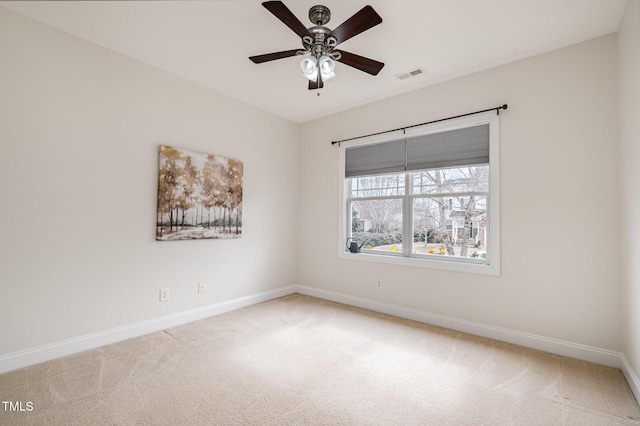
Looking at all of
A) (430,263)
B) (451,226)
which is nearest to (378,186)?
(451,226)

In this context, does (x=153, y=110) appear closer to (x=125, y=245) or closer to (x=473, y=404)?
(x=125, y=245)

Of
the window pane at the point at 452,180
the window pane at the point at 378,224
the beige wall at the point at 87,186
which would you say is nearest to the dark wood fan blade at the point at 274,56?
the beige wall at the point at 87,186

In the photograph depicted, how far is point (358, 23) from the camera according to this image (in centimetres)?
196

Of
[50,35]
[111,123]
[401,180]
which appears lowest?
[401,180]

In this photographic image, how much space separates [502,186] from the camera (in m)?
2.93

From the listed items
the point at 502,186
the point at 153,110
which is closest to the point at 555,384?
the point at 502,186

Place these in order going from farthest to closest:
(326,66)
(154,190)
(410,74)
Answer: (410,74) < (154,190) < (326,66)

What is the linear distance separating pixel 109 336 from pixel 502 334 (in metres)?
3.73

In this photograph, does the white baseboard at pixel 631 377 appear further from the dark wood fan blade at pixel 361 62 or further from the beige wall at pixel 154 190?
the dark wood fan blade at pixel 361 62

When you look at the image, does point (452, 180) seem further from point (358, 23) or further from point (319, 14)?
point (319, 14)

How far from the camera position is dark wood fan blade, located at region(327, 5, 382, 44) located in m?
1.85

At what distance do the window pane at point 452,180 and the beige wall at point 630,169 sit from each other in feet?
3.48

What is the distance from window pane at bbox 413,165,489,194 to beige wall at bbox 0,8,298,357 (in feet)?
8.13

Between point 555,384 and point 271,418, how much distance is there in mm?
2041
